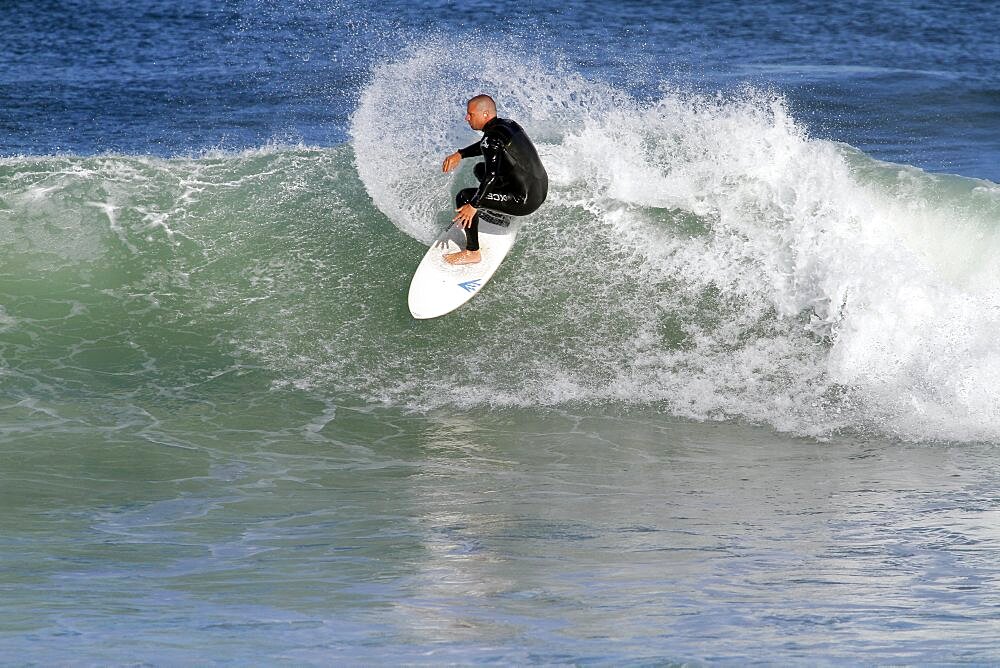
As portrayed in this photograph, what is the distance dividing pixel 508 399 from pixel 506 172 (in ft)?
5.61

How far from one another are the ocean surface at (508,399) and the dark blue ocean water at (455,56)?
61 cm

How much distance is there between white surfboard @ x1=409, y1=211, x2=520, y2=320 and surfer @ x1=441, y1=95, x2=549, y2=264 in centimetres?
43

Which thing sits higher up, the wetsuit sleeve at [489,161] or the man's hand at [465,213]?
the wetsuit sleeve at [489,161]

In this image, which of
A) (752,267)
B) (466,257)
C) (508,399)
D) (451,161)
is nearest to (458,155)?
(451,161)

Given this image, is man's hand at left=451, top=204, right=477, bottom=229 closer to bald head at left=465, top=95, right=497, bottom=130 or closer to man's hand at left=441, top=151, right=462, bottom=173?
man's hand at left=441, top=151, right=462, bottom=173

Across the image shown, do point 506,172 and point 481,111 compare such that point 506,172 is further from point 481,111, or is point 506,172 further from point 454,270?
point 454,270

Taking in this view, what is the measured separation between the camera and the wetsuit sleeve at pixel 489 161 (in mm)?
8664

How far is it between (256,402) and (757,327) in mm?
3957

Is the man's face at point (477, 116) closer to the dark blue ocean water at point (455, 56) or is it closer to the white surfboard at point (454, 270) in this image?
the white surfboard at point (454, 270)

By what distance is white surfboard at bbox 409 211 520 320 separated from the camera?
9.40 m

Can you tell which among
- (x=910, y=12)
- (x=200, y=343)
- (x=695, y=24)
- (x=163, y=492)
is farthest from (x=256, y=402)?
(x=910, y=12)

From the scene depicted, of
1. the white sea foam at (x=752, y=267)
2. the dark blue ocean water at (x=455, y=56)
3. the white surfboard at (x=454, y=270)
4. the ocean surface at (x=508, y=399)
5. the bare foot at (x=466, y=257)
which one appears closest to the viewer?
the ocean surface at (x=508, y=399)

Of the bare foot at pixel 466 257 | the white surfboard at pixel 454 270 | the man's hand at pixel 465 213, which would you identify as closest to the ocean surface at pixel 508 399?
the white surfboard at pixel 454 270

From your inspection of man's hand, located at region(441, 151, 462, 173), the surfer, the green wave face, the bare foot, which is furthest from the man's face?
the green wave face
